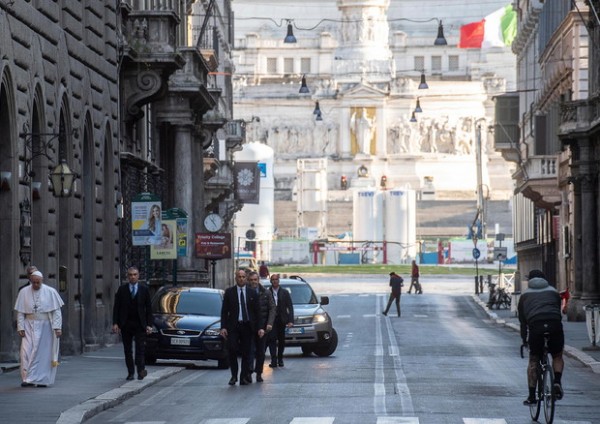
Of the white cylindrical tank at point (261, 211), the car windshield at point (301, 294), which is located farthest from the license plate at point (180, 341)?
the white cylindrical tank at point (261, 211)

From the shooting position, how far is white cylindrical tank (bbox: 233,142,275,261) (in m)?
119

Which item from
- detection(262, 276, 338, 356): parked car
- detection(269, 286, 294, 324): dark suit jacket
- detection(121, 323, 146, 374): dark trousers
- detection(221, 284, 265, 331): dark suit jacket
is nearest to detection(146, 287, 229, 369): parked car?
detection(269, 286, 294, 324): dark suit jacket

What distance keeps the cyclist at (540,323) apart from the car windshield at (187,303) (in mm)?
12492

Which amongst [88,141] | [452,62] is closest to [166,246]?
[88,141]

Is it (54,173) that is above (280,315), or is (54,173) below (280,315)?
above

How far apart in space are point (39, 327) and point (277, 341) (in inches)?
354

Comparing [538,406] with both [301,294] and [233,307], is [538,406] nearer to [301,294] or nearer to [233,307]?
[233,307]

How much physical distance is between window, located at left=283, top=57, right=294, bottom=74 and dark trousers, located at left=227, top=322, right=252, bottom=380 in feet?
515

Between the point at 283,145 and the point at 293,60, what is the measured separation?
1854 centimetres

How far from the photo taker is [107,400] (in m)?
23.3

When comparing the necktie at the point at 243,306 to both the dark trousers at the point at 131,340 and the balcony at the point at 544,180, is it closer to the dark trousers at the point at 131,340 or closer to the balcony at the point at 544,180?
the dark trousers at the point at 131,340

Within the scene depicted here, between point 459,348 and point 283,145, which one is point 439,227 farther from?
point 459,348

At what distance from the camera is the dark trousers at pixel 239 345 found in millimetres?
27828

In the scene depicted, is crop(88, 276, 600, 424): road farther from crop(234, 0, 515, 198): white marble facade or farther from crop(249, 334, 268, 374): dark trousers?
crop(234, 0, 515, 198): white marble facade
